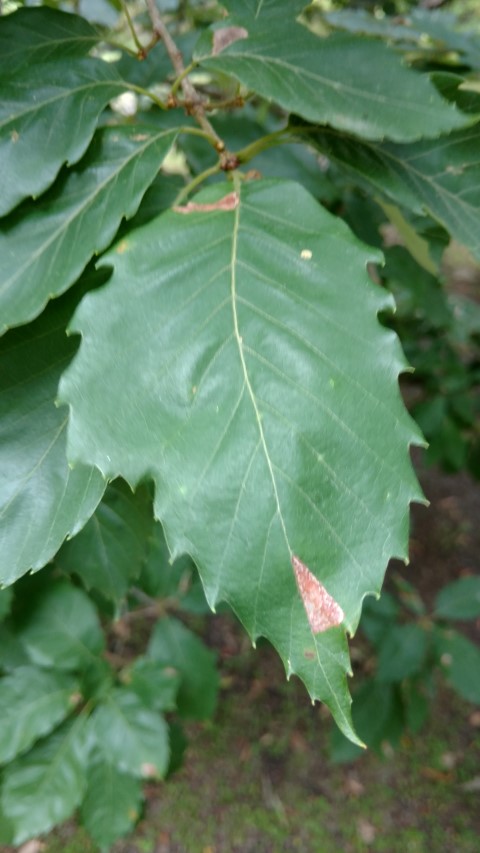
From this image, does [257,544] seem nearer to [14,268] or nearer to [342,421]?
[342,421]

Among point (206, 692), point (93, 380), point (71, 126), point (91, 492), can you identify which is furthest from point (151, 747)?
point (71, 126)

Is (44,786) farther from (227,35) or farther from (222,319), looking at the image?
(227,35)

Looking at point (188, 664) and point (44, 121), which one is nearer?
point (44, 121)

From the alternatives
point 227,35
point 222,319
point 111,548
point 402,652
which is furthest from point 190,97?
point 402,652

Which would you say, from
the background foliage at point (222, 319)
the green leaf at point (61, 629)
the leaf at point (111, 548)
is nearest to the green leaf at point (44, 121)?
the background foliage at point (222, 319)

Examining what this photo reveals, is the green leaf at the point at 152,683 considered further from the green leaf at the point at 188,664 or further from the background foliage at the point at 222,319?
the background foliage at the point at 222,319
